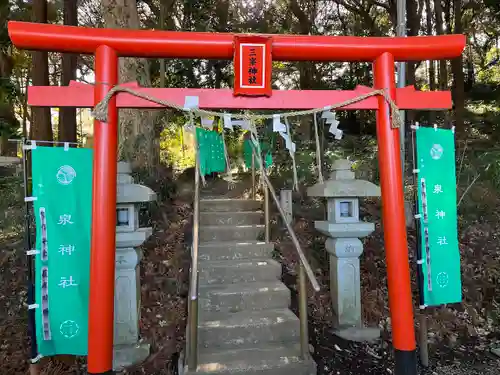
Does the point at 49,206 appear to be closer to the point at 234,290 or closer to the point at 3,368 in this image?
the point at 3,368

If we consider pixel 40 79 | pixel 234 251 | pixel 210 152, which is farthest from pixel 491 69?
pixel 40 79

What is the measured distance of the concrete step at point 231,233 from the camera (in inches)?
215

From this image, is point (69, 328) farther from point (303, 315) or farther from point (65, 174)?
point (303, 315)

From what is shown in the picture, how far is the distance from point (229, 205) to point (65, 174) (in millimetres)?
3193

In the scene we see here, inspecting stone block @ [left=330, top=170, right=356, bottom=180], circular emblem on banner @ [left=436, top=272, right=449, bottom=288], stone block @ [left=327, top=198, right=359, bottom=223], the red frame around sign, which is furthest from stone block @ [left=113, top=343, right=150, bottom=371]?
circular emblem on banner @ [left=436, top=272, right=449, bottom=288]

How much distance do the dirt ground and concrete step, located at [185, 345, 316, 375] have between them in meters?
0.34

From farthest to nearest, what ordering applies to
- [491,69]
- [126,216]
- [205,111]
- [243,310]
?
[491,69] < [243,310] < [126,216] < [205,111]

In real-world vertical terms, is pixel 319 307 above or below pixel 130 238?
below

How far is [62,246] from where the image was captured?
3387mm

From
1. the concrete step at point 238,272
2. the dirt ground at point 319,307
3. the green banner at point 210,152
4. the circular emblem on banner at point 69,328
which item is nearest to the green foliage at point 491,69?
the dirt ground at point 319,307

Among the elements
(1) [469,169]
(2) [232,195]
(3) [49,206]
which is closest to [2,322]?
(3) [49,206]

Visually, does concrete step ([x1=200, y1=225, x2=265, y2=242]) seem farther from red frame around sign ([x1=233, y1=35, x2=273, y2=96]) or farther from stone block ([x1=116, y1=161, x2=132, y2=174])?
red frame around sign ([x1=233, y1=35, x2=273, y2=96])

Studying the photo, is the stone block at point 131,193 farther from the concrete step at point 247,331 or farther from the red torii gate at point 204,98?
the concrete step at point 247,331

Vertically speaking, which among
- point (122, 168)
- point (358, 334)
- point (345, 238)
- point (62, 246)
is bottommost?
point (358, 334)
